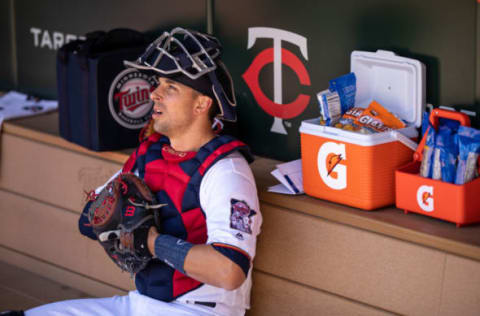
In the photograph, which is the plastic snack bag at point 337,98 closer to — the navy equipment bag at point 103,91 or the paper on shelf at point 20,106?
the navy equipment bag at point 103,91

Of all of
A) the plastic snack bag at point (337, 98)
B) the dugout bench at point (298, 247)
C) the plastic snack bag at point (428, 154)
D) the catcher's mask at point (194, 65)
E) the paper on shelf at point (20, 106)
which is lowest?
the dugout bench at point (298, 247)

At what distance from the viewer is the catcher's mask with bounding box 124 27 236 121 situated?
8.79ft

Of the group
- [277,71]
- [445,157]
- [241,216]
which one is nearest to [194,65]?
[241,216]

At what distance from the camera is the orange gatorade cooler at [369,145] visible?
2.72 metres

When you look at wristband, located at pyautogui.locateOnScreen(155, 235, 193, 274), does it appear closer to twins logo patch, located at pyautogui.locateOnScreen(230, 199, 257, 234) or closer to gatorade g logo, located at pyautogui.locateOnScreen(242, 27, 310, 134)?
twins logo patch, located at pyautogui.locateOnScreen(230, 199, 257, 234)

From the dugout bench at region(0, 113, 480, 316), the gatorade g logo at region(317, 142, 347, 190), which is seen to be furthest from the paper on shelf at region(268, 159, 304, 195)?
the gatorade g logo at region(317, 142, 347, 190)

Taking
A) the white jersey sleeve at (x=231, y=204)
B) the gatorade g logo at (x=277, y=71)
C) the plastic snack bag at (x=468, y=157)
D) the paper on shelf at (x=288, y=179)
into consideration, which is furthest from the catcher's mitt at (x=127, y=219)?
the plastic snack bag at (x=468, y=157)

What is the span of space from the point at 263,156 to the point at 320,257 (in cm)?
77

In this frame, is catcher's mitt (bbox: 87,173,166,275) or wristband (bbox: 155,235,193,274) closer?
wristband (bbox: 155,235,193,274)

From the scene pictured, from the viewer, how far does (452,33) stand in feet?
9.07

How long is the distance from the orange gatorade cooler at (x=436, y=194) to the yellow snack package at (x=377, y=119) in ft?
0.50

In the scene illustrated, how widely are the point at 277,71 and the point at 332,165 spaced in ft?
2.35

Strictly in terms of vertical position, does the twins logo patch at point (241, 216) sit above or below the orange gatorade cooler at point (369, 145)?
below

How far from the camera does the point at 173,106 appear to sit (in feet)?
8.98
